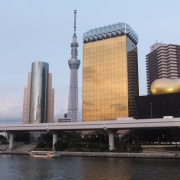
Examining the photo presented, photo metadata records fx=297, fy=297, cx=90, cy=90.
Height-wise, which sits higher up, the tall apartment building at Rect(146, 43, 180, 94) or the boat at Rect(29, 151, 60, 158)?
the tall apartment building at Rect(146, 43, 180, 94)

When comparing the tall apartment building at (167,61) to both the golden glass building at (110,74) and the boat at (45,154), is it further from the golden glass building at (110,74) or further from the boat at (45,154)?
the boat at (45,154)

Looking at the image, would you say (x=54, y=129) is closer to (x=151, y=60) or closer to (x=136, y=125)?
(x=136, y=125)

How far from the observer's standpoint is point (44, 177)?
1526 inches

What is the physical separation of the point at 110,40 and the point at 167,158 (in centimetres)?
11678

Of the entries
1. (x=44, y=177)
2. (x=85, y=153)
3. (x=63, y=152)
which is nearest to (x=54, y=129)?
(x=63, y=152)

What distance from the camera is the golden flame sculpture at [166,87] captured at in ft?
359

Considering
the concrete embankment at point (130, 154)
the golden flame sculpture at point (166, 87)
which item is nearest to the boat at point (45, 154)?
the concrete embankment at point (130, 154)

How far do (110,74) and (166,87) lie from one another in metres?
62.9

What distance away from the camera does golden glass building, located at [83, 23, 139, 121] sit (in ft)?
546

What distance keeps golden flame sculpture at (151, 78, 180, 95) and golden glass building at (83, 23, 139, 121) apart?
52.5 m

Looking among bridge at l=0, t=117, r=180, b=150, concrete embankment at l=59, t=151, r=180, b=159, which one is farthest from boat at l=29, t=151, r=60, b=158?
bridge at l=0, t=117, r=180, b=150

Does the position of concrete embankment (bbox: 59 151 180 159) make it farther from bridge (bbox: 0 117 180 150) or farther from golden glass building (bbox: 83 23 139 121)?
golden glass building (bbox: 83 23 139 121)

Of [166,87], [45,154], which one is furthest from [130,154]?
[166,87]

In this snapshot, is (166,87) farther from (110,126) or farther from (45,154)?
(45,154)
